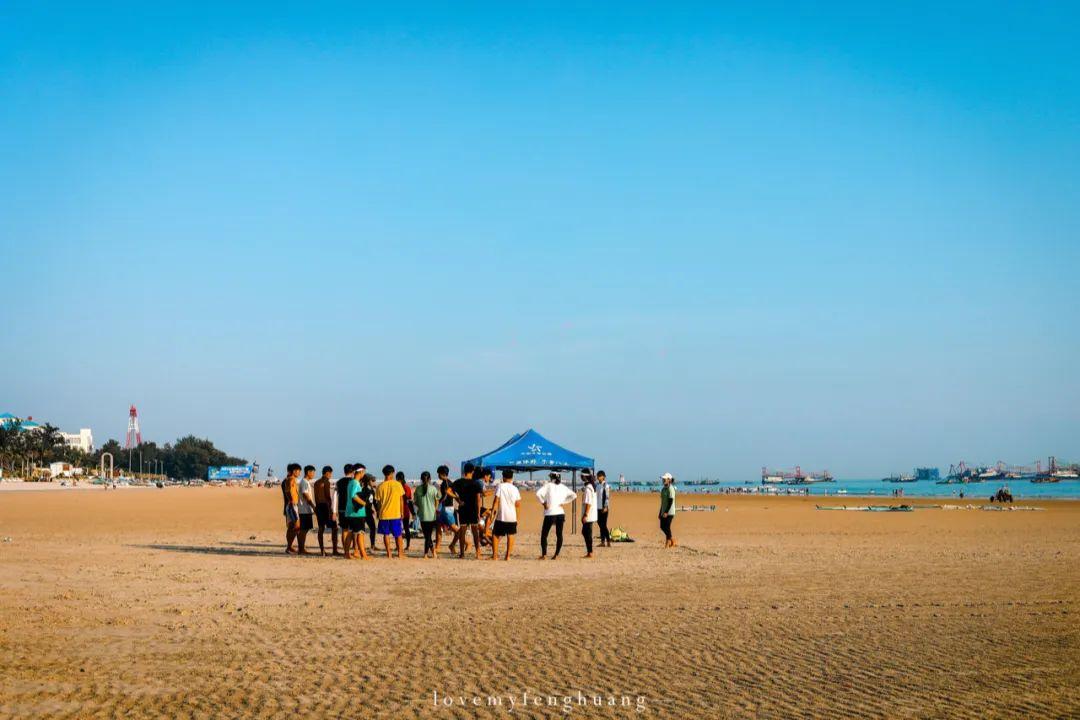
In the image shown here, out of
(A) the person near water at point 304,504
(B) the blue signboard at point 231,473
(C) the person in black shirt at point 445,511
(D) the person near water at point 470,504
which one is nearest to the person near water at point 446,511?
(C) the person in black shirt at point 445,511

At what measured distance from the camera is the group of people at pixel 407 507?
1599 centimetres

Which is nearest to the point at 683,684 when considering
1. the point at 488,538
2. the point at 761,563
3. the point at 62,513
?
the point at 761,563

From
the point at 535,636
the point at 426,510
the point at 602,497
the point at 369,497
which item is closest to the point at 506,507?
the point at 426,510

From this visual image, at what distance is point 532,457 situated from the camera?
22031 mm

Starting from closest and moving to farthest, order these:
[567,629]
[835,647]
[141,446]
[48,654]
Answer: [48,654], [835,647], [567,629], [141,446]

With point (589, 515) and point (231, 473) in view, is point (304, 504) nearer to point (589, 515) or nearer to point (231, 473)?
point (589, 515)

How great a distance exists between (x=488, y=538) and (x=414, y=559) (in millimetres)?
1938

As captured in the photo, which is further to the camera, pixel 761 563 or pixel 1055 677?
pixel 761 563

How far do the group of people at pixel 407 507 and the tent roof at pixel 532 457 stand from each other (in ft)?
12.2

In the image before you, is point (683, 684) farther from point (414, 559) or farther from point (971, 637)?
point (414, 559)

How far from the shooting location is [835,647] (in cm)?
816

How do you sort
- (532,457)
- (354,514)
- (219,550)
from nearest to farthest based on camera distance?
(354,514)
(219,550)
(532,457)

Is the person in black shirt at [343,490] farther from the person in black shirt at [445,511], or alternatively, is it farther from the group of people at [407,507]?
the person in black shirt at [445,511]

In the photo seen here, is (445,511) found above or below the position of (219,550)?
above
